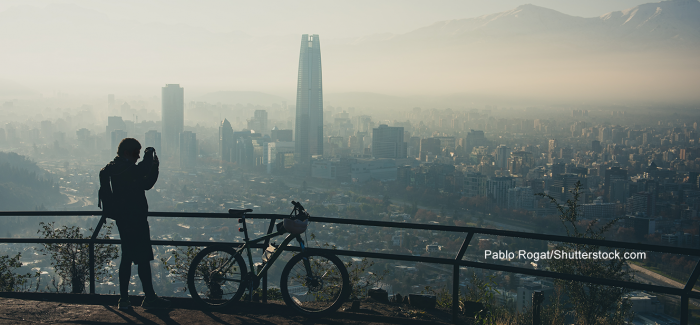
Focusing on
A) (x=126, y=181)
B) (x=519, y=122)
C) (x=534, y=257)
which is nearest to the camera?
(x=126, y=181)

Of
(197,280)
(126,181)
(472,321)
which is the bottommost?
(472,321)

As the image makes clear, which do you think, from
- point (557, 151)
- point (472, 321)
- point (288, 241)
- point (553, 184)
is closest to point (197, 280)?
point (288, 241)

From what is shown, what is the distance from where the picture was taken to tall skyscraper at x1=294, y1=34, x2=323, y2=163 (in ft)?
251

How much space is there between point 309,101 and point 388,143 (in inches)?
606

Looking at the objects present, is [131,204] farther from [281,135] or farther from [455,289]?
[281,135]

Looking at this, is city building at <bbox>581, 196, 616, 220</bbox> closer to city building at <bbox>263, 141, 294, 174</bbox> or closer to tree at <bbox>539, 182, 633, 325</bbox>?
tree at <bbox>539, 182, 633, 325</bbox>

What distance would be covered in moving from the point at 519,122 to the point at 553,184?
184 feet

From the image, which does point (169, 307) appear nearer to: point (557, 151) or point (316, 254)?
point (316, 254)

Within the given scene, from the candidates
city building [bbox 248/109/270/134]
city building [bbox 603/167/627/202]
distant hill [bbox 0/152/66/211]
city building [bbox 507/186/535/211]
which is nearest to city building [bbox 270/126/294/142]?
city building [bbox 248/109/270/134]

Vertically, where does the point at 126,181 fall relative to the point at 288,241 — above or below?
above

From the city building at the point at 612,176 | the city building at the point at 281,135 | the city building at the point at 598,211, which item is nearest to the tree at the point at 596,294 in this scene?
the city building at the point at 598,211

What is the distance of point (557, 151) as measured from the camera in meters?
64.1

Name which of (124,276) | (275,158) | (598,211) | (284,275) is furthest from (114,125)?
(284,275)

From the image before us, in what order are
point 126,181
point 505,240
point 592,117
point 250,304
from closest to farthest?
point 126,181 → point 250,304 → point 505,240 → point 592,117
